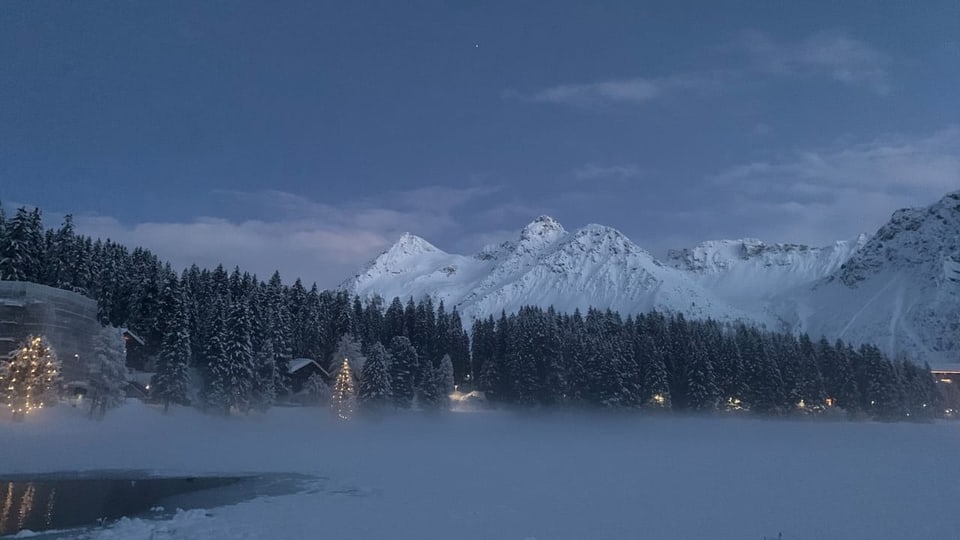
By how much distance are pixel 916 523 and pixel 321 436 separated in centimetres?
4881

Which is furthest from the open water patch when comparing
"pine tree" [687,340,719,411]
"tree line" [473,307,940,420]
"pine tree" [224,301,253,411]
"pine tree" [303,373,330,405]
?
"pine tree" [687,340,719,411]

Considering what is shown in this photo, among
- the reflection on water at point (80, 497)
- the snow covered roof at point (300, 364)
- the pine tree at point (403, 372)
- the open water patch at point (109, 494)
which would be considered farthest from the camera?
the snow covered roof at point (300, 364)

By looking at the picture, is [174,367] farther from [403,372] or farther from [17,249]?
[403,372]

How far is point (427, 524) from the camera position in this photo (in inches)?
904

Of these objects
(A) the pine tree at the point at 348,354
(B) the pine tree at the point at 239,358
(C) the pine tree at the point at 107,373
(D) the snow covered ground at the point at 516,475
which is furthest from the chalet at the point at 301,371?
(C) the pine tree at the point at 107,373

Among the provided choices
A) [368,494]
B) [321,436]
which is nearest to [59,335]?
[321,436]

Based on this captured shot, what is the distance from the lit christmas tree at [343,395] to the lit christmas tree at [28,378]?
32.0 metres

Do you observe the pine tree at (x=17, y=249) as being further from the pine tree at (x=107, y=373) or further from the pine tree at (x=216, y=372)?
the pine tree at (x=216, y=372)

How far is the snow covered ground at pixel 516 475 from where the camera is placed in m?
23.0

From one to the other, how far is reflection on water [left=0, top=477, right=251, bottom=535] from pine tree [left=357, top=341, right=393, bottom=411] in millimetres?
45114

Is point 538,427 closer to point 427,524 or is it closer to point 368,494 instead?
point 368,494

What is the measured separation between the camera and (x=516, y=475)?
1425 inches

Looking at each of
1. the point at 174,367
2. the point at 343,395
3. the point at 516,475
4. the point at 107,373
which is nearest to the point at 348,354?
Result: the point at 343,395

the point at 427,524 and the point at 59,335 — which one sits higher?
the point at 59,335
